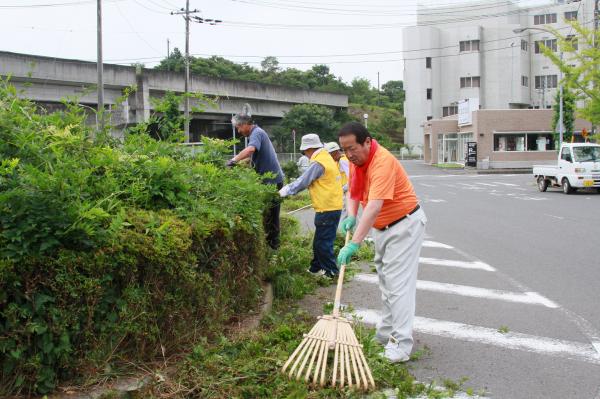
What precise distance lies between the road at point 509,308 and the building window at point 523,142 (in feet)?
126

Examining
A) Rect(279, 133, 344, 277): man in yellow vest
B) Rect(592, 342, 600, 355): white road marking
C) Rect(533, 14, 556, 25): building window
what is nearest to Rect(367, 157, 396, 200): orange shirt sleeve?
Rect(592, 342, 600, 355): white road marking

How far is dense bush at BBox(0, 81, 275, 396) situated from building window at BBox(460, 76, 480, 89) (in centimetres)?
6611

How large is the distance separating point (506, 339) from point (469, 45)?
217ft

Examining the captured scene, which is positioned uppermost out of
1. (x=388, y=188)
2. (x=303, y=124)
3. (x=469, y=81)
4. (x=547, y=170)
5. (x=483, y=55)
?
(x=483, y=55)

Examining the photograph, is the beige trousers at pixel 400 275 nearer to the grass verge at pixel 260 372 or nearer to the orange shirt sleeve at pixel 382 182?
the grass verge at pixel 260 372

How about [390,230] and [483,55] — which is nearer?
[390,230]

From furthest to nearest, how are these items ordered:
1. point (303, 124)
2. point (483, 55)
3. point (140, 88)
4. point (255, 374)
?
point (483, 55), point (303, 124), point (140, 88), point (255, 374)

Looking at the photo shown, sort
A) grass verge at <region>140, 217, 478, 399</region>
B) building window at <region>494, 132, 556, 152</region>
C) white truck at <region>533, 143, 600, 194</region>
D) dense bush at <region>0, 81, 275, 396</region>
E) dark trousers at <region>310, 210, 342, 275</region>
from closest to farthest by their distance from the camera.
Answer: dense bush at <region>0, 81, 275, 396</region>
grass verge at <region>140, 217, 478, 399</region>
dark trousers at <region>310, 210, 342, 275</region>
white truck at <region>533, 143, 600, 194</region>
building window at <region>494, 132, 556, 152</region>

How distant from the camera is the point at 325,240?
7.29 metres

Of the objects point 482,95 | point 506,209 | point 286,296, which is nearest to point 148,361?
point 286,296

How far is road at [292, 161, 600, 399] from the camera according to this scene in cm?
449

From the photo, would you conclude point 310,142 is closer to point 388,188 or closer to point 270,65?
point 388,188

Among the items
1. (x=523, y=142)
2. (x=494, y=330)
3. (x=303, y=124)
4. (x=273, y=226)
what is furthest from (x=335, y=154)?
(x=303, y=124)

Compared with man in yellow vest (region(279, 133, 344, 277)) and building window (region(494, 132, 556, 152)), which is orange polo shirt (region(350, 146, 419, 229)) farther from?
building window (region(494, 132, 556, 152))
